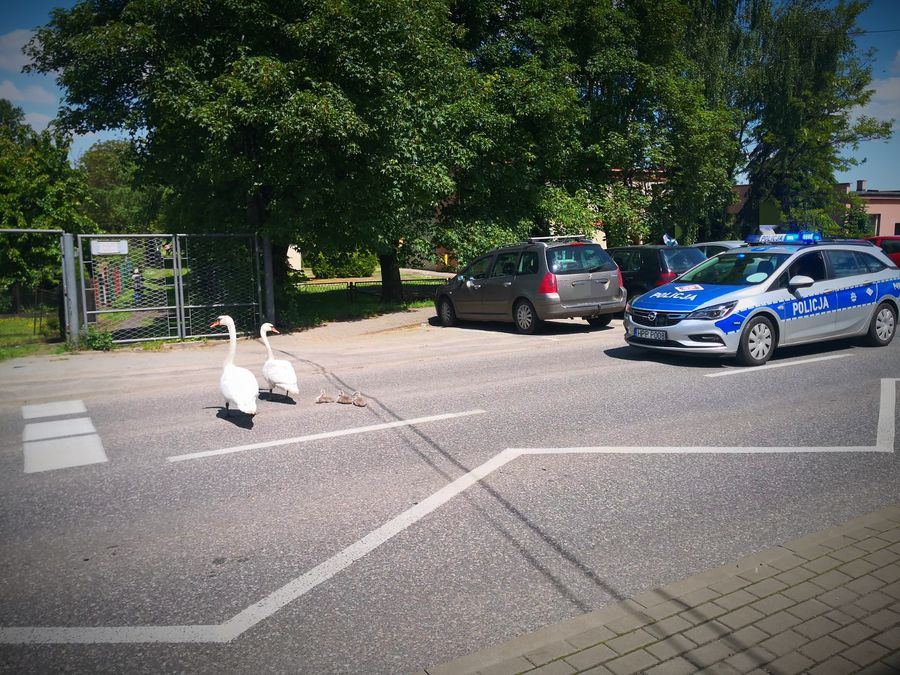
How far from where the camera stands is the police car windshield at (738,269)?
1027 centimetres

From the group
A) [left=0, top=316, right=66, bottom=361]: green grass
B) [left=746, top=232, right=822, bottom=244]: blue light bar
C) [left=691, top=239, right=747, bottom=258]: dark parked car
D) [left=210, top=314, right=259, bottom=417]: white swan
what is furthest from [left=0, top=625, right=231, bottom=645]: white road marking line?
[left=691, top=239, right=747, bottom=258]: dark parked car

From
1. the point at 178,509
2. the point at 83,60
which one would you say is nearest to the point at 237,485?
the point at 178,509

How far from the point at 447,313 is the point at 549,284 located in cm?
340

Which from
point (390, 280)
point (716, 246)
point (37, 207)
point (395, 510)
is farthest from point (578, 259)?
point (37, 207)

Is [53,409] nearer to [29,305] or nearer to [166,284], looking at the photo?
[166,284]

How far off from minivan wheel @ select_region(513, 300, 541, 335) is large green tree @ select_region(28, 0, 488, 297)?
11.6 feet

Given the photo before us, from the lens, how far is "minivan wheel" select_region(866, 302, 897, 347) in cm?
1137

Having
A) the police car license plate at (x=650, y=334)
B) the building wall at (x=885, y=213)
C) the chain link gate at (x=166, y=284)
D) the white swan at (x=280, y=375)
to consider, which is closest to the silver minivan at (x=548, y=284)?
the police car license plate at (x=650, y=334)

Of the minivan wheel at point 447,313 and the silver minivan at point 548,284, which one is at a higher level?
the silver minivan at point 548,284

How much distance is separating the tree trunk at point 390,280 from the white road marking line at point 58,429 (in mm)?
12504

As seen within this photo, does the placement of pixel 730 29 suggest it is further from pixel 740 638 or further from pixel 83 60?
pixel 740 638

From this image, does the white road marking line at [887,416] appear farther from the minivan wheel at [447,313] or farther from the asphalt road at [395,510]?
the minivan wheel at [447,313]

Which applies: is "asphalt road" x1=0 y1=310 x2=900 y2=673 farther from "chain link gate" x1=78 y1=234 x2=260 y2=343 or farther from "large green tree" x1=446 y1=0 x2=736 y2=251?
"large green tree" x1=446 y1=0 x2=736 y2=251

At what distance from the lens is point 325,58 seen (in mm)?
13641
